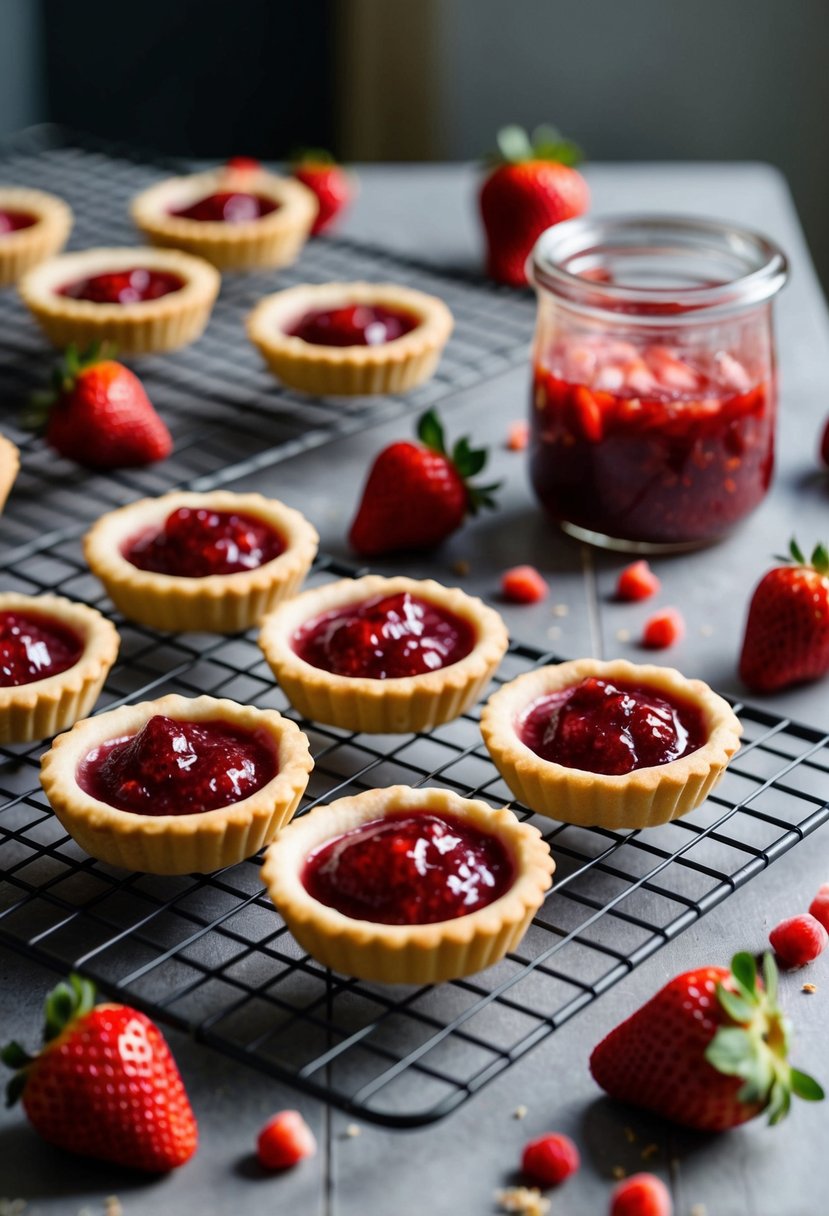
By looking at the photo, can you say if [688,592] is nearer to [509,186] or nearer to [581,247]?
[581,247]

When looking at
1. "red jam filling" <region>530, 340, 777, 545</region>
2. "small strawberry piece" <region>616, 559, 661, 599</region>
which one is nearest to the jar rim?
"red jam filling" <region>530, 340, 777, 545</region>

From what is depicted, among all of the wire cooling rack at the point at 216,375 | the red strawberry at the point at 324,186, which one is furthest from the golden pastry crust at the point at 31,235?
the red strawberry at the point at 324,186

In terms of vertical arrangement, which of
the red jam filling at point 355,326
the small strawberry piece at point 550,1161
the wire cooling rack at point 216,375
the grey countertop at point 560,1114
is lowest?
the grey countertop at point 560,1114

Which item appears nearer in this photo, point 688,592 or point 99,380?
point 688,592

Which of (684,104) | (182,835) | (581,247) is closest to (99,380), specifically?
(581,247)

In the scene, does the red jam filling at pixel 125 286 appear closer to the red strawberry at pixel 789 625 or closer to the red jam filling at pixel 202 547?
the red jam filling at pixel 202 547

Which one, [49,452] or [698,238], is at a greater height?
[698,238]

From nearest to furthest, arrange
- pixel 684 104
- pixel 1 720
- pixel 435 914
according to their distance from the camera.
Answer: pixel 435 914 < pixel 1 720 < pixel 684 104
